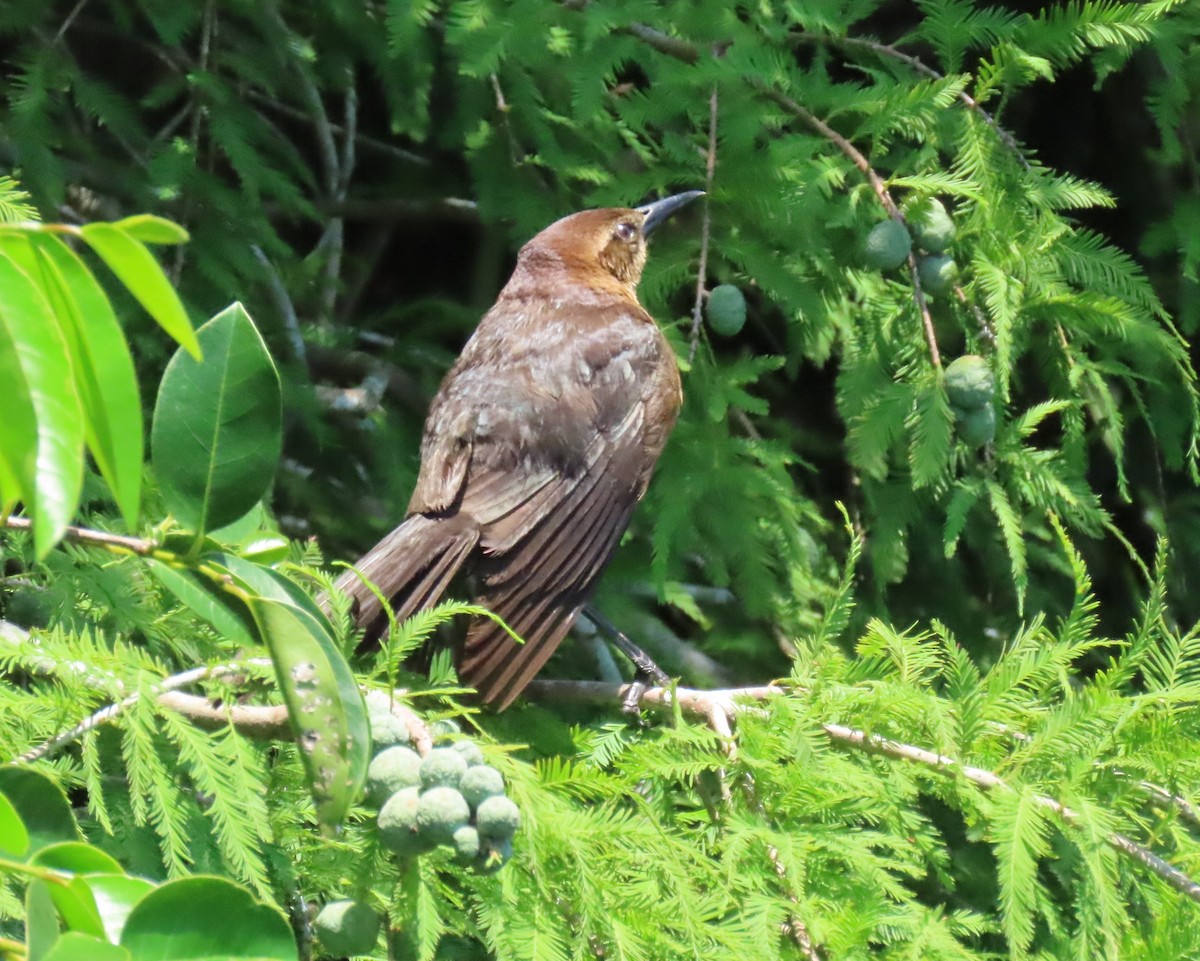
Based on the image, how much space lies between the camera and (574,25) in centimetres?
266

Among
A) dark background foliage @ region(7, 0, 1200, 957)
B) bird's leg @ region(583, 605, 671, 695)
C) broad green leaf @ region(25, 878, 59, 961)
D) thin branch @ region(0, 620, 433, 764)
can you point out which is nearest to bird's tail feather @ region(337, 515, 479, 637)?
dark background foliage @ region(7, 0, 1200, 957)

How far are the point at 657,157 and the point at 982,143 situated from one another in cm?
77

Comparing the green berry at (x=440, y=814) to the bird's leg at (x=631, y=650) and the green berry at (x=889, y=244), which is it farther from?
the green berry at (x=889, y=244)

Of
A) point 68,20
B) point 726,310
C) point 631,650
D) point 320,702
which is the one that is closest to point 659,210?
point 726,310

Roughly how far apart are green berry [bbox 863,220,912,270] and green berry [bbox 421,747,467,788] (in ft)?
5.37

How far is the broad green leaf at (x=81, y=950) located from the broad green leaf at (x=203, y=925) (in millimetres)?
59

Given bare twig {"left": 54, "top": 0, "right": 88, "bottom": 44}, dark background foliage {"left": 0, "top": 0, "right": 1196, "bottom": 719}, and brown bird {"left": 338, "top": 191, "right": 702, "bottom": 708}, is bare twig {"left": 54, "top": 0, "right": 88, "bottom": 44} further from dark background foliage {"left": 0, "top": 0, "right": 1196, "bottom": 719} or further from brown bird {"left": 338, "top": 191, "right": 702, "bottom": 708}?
brown bird {"left": 338, "top": 191, "right": 702, "bottom": 708}

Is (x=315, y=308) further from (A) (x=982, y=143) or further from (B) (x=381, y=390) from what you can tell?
(A) (x=982, y=143)

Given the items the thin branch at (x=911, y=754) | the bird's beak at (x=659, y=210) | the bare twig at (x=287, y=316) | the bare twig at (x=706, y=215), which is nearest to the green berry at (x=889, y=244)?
the bare twig at (x=706, y=215)

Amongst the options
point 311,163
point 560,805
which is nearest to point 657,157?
point 311,163

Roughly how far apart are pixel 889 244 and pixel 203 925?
2000 millimetres

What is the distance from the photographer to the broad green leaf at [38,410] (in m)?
0.64

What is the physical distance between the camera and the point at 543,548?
2754 mm

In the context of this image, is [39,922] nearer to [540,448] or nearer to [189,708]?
[189,708]
